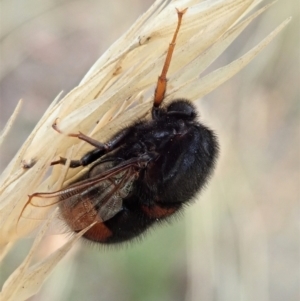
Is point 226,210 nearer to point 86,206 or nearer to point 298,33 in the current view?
point 298,33

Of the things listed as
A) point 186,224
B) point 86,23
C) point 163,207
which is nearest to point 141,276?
point 186,224

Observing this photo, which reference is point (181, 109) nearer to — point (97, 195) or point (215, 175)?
point (97, 195)

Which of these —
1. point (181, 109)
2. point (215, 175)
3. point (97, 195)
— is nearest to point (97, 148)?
point (97, 195)

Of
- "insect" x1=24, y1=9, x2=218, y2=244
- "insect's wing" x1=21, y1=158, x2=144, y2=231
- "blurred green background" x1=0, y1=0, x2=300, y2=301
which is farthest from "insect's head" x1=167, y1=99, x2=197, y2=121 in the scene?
"blurred green background" x1=0, y1=0, x2=300, y2=301

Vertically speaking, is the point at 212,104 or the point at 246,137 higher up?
the point at 212,104

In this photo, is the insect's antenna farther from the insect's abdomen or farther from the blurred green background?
the blurred green background

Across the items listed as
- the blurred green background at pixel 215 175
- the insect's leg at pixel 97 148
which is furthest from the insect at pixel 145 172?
the blurred green background at pixel 215 175
